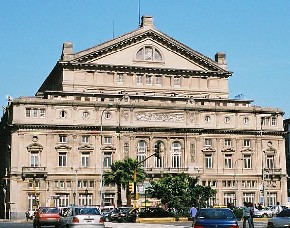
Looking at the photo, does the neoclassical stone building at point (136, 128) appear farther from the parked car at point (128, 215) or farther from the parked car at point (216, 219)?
the parked car at point (216, 219)

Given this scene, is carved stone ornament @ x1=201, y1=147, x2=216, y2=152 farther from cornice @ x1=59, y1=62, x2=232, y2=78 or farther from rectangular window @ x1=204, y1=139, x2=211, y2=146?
cornice @ x1=59, y1=62, x2=232, y2=78

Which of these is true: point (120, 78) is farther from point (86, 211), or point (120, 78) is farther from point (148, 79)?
point (86, 211)

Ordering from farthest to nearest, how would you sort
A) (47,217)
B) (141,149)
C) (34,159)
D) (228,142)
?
(228,142) < (141,149) < (34,159) < (47,217)

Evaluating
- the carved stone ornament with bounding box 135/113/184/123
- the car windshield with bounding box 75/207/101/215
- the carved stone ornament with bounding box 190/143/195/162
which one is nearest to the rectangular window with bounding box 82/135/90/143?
the carved stone ornament with bounding box 135/113/184/123

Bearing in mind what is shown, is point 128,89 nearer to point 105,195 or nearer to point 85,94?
point 85,94

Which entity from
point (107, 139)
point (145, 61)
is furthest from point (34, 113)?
point (145, 61)

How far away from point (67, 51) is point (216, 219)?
72.6 meters

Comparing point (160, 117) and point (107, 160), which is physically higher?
point (160, 117)

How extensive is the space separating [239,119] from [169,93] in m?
11.9

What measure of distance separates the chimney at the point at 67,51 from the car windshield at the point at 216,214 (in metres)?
70.7

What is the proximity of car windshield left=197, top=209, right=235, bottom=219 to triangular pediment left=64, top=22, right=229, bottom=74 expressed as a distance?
70.2m

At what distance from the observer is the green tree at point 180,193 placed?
70250mm

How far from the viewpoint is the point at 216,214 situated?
28578 millimetres

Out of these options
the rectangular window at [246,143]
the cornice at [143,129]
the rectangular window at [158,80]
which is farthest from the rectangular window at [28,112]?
the rectangular window at [246,143]
